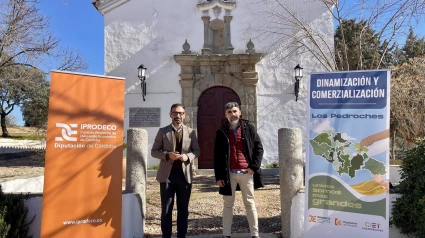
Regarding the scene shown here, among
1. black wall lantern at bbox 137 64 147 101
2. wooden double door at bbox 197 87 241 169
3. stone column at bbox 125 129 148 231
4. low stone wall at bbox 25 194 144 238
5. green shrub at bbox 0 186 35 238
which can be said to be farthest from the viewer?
wooden double door at bbox 197 87 241 169

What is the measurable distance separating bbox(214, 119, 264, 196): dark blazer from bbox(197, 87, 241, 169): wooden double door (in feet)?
19.0

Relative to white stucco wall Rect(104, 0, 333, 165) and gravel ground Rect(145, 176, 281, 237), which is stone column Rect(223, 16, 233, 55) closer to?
white stucco wall Rect(104, 0, 333, 165)

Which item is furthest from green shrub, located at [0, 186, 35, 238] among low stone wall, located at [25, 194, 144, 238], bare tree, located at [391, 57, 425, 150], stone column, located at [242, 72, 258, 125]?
bare tree, located at [391, 57, 425, 150]

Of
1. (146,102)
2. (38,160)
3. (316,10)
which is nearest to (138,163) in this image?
(146,102)

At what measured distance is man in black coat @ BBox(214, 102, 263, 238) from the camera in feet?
12.5

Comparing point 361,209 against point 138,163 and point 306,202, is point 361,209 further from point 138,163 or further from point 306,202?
point 138,163

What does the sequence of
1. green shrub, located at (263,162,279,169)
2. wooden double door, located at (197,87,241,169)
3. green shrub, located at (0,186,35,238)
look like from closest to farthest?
green shrub, located at (0,186,35,238) < green shrub, located at (263,162,279,169) < wooden double door, located at (197,87,241,169)

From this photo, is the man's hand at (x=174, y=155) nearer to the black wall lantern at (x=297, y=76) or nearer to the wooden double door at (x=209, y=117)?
the wooden double door at (x=209, y=117)

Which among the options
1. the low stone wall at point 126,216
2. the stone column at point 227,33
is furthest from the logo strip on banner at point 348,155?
the stone column at point 227,33

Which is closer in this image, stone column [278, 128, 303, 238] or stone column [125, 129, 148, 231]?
stone column [278, 128, 303, 238]

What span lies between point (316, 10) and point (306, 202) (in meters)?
7.54

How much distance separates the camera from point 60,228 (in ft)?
11.7

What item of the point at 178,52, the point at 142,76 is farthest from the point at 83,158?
the point at 178,52

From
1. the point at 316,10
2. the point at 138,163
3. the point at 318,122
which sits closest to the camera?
the point at 318,122
